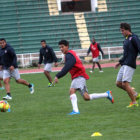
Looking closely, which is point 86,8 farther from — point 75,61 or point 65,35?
point 75,61

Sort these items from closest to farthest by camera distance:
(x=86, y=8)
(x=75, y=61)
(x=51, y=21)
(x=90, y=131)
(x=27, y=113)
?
(x=90, y=131) → (x=75, y=61) → (x=27, y=113) → (x=51, y=21) → (x=86, y=8)

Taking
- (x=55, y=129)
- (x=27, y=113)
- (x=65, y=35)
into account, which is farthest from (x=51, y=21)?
(x=55, y=129)

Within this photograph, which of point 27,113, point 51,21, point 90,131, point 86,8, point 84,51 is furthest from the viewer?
point 86,8

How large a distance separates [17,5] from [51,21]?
2855mm

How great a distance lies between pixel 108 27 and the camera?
104ft

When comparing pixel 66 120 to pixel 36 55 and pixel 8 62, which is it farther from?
pixel 36 55

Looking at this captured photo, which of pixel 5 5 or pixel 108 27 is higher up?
pixel 5 5

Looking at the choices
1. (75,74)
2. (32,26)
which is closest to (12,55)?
(75,74)

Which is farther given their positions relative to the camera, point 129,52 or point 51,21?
point 51,21

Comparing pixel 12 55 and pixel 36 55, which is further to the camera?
pixel 36 55

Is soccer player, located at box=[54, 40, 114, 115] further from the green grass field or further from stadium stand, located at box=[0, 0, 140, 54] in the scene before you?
stadium stand, located at box=[0, 0, 140, 54]

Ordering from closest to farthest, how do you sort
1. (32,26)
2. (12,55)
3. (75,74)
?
(75,74)
(12,55)
(32,26)

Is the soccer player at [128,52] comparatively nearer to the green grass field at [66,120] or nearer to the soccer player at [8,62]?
the green grass field at [66,120]

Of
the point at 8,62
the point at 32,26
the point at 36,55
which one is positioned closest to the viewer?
the point at 8,62
